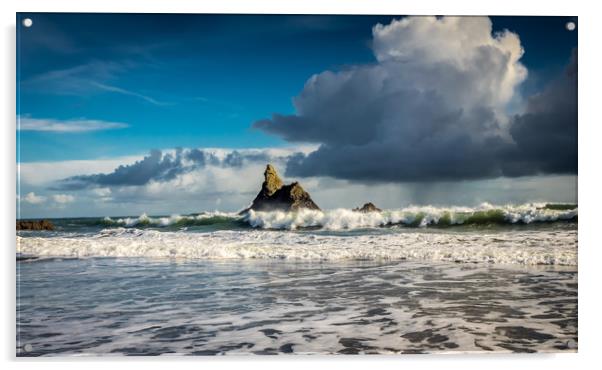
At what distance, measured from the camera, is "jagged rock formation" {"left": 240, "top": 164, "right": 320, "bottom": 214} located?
4.63 m

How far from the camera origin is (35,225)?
14.2 feet

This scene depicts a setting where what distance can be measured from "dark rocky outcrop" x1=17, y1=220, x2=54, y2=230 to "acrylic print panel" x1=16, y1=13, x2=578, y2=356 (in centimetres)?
2

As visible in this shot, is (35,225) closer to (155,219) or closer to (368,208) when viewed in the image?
(155,219)

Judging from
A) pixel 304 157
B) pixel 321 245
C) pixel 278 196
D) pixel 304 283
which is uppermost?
pixel 304 157

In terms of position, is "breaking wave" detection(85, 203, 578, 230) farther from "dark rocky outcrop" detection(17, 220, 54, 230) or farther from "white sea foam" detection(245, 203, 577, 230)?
"dark rocky outcrop" detection(17, 220, 54, 230)

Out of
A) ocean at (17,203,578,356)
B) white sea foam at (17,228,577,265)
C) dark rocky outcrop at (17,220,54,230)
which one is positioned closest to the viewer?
ocean at (17,203,578,356)

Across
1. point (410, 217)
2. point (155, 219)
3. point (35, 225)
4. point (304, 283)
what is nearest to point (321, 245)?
point (304, 283)

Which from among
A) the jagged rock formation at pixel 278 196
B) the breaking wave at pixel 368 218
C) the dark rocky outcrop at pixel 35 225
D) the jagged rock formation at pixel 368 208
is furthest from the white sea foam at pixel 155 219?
the jagged rock formation at pixel 368 208

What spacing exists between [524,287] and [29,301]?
419 centimetres

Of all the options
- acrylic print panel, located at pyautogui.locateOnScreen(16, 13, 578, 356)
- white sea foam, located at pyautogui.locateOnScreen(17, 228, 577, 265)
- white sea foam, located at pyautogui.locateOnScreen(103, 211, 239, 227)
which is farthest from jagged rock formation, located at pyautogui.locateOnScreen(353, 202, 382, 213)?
white sea foam, located at pyautogui.locateOnScreen(103, 211, 239, 227)

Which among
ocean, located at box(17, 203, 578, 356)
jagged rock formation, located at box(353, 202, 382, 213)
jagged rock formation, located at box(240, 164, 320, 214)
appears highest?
jagged rock formation, located at box(240, 164, 320, 214)

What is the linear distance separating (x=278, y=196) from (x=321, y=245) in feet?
2.21
